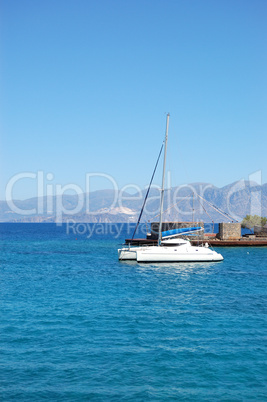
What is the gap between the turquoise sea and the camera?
42.6ft

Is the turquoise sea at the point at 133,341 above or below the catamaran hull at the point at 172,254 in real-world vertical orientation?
below

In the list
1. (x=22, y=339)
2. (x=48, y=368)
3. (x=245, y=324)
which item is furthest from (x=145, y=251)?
(x=48, y=368)

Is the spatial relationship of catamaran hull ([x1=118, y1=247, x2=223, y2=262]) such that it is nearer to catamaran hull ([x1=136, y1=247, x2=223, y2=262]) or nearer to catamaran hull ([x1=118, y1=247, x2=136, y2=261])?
catamaran hull ([x1=136, y1=247, x2=223, y2=262])

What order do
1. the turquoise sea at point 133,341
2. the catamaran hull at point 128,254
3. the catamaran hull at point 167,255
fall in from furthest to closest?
1. the catamaran hull at point 128,254
2. the catamaran hull at point 167,255
3. the turquoise sea at point 133,341

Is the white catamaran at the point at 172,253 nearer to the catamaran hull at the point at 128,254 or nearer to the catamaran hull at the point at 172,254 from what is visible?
the catamaran hull at the point at 172,254

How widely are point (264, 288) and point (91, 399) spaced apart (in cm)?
2163

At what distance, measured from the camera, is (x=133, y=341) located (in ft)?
56.9

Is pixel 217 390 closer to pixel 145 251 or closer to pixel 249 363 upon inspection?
pixel 249 363

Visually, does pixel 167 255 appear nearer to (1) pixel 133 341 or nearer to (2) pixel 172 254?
(2) pixel 172 254

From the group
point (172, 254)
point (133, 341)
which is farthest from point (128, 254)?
point (133, 341)

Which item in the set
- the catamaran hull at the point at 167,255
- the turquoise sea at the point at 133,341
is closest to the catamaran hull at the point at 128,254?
the catamaran hull at the point at 167,255

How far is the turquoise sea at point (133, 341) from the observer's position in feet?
42.6

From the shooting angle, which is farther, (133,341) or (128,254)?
(128,254)

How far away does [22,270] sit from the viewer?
42094 mm
